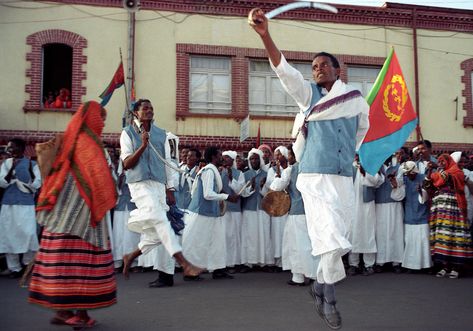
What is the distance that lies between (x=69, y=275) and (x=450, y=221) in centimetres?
609

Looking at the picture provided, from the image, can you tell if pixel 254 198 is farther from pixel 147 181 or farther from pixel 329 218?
pixel 329 218

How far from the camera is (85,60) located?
538 inches

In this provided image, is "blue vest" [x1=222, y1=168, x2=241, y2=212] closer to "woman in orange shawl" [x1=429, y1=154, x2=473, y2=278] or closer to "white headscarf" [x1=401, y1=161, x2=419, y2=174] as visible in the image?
"white headscarf" [x1=401, y1=161, x2=419, y2=174]

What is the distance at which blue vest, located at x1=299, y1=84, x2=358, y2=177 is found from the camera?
14.6ft

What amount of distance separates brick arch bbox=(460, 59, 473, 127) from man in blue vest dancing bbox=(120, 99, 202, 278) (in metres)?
12.1

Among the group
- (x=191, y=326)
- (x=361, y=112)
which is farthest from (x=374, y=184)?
(x=191, y=326)

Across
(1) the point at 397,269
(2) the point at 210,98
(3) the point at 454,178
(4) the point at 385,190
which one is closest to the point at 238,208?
(4) the point at 385,190

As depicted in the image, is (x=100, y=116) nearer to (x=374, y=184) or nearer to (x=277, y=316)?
(x=277, y=316)

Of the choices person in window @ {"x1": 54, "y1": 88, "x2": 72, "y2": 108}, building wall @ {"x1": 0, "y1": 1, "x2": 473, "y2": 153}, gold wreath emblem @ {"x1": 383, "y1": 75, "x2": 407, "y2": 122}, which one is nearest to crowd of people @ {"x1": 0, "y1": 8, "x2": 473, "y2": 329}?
gold wreath emblem @ {"x1": 383, "y1": 75, "x2": 407, "y2": 122}

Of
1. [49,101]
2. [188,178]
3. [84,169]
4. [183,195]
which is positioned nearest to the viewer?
[84,169]

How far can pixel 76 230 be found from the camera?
455cm

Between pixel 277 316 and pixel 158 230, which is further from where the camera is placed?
pixel 158 230

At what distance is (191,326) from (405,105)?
494cm

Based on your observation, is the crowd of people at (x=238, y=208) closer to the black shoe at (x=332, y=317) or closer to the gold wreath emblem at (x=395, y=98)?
the black shoe at (x=332, y=317)
